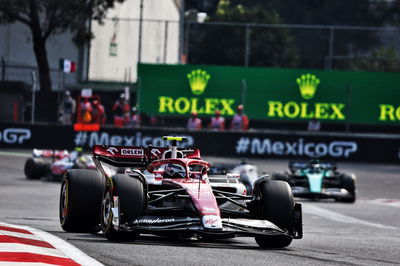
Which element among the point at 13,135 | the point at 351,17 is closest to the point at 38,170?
the point at 13,135

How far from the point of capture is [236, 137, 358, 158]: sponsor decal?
34188 millimetres

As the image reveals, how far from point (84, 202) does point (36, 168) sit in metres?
16.1

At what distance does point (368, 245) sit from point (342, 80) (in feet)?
85.6

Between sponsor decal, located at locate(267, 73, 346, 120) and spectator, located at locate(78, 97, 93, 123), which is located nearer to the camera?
spectator, located at locate(78, 97, 93, 123)

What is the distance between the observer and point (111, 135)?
3409cm

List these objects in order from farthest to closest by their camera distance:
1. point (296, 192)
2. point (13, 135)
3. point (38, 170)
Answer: point (13, 135) → point (38, 170) → point (296, 192)

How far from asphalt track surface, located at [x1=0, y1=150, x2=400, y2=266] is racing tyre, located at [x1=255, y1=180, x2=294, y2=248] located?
0.15 metres

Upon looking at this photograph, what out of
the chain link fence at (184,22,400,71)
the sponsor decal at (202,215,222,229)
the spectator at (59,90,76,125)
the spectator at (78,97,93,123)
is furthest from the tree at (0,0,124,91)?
the sponsor decal at (202,215,222,229)

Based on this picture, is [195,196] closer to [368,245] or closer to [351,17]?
[368,245]

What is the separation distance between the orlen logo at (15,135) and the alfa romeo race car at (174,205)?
71.2 feet

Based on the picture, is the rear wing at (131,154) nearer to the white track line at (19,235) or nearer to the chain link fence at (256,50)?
the white track line at (19,235)

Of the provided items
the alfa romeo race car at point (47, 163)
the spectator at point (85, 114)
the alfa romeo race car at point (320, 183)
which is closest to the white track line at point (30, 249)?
the alfa romeo race car at point (320, 183)

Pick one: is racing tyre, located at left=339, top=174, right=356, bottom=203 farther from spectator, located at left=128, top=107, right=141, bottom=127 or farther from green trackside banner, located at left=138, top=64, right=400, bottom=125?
green trackside banner, located at left=138, top=64, right=400, bottom=125

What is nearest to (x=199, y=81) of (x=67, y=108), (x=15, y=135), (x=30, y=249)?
(x=67, y=108)
